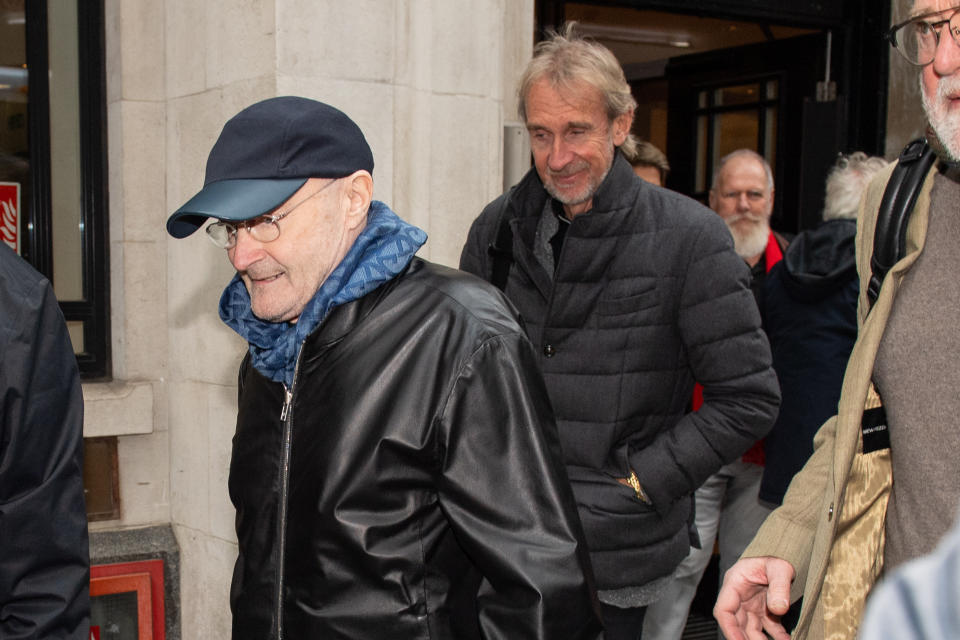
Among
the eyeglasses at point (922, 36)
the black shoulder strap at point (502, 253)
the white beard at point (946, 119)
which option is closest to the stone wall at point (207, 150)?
the black shoulder strap at point (502, 253)

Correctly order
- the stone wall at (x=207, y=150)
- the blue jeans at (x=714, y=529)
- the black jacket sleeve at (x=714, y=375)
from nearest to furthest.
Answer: the black jacket sleeve at (x=714, y=375) → the stone wall at (x=207, y=150) → the blue jeans at (x=714, y=529)

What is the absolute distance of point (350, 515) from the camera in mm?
1690

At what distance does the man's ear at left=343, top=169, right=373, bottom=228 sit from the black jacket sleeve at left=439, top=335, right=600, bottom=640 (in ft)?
1.18

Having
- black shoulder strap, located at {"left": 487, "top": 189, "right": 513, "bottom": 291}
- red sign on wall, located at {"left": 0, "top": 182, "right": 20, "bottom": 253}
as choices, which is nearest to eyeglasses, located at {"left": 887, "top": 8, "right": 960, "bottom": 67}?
black shoulder strap, located at {"left": 487, "top": 189, "right": 513, "bottom": 291}

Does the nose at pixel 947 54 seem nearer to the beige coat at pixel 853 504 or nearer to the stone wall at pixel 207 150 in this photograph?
the beige coat at pixel 853 504

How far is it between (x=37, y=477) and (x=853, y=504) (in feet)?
4.99

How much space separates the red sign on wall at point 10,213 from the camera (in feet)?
13.8

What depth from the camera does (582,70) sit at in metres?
A: 2.86

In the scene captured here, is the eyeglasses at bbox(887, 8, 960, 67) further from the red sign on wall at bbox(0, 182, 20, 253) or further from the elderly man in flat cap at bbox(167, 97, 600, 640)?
the red sign on wall at bbox(0, 182, 20, 253)

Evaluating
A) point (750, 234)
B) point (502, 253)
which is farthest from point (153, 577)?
point (750, 234)

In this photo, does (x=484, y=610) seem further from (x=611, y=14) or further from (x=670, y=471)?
(x=611, y=14)

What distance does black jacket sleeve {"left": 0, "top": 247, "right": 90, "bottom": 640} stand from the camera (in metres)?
1.92

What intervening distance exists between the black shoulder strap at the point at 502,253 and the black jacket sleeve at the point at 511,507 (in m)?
1.26

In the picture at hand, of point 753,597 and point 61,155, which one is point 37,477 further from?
point 61,155
